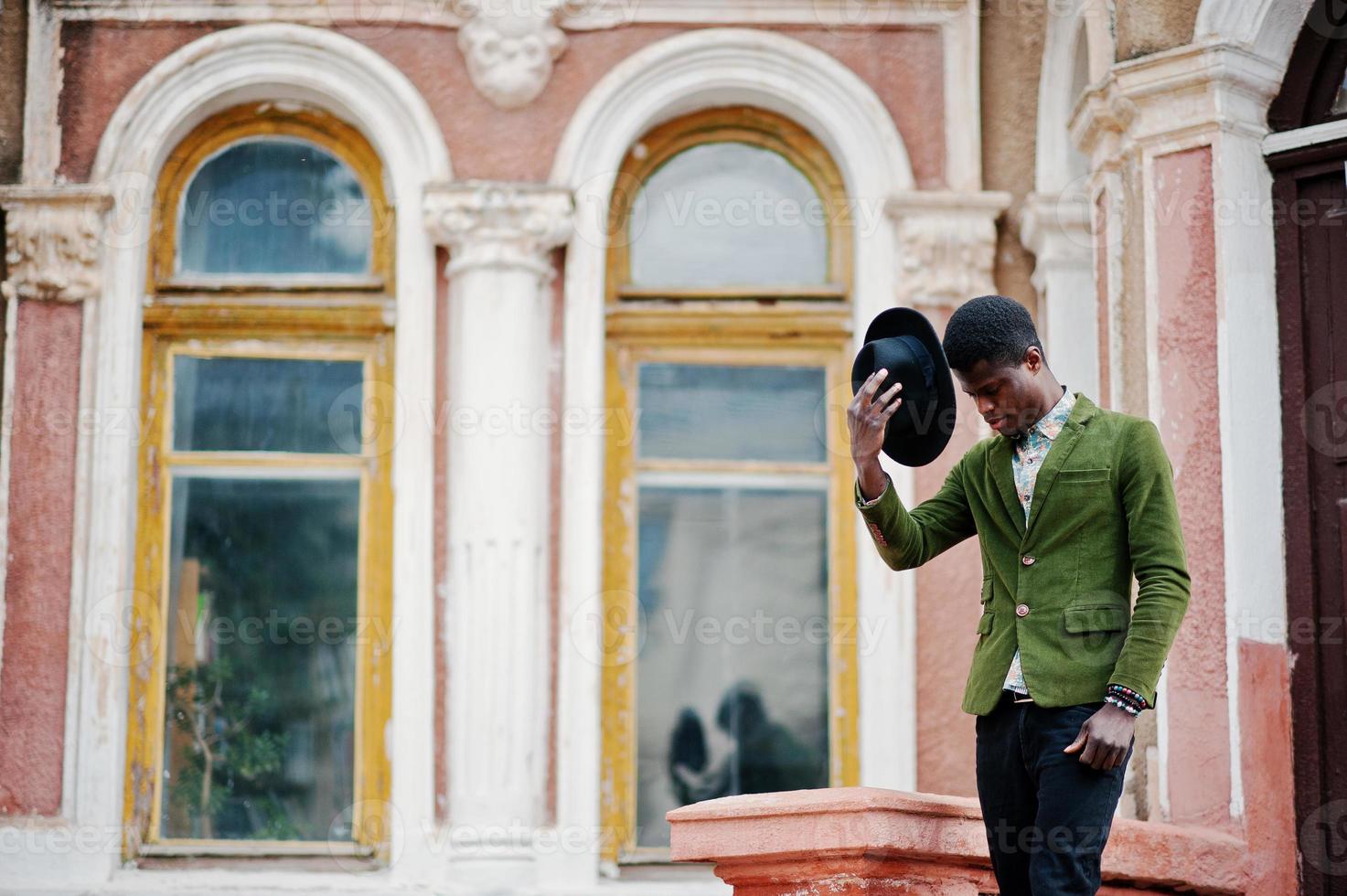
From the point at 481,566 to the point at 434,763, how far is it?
2.41 feet

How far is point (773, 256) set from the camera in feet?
27.0

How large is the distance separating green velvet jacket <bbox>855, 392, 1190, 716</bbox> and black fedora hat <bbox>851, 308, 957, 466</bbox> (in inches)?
5.4

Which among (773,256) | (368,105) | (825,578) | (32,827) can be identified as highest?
(368,105)

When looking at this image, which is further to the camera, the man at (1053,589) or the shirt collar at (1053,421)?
the shirt collar at (1053,421)

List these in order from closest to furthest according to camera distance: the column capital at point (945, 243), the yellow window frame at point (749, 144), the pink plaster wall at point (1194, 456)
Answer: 1. the pink plaster wall at point (1194, 456)
2. the column capital at point (945, 243)
3. the yellow window frame at point (749, 144)

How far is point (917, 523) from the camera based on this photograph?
16.0ft

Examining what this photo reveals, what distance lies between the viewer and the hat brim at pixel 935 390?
4.65 m

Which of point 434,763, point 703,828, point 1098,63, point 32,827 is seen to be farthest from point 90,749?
point 1098,63

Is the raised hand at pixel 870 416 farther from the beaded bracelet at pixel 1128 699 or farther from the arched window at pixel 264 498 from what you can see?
the arched window at pixel 264 498

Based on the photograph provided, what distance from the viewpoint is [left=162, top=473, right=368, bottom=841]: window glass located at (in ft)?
25.5

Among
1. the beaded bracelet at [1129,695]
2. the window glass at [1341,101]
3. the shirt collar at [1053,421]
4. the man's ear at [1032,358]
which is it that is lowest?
the beaded bracelet at [1129,695]

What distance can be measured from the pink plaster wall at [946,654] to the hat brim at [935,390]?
9.68ft

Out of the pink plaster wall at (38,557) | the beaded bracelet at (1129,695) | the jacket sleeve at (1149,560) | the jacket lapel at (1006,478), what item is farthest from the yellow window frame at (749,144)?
the beaded bracelet at (1129,695)

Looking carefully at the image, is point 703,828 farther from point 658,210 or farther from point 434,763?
point 658,210
